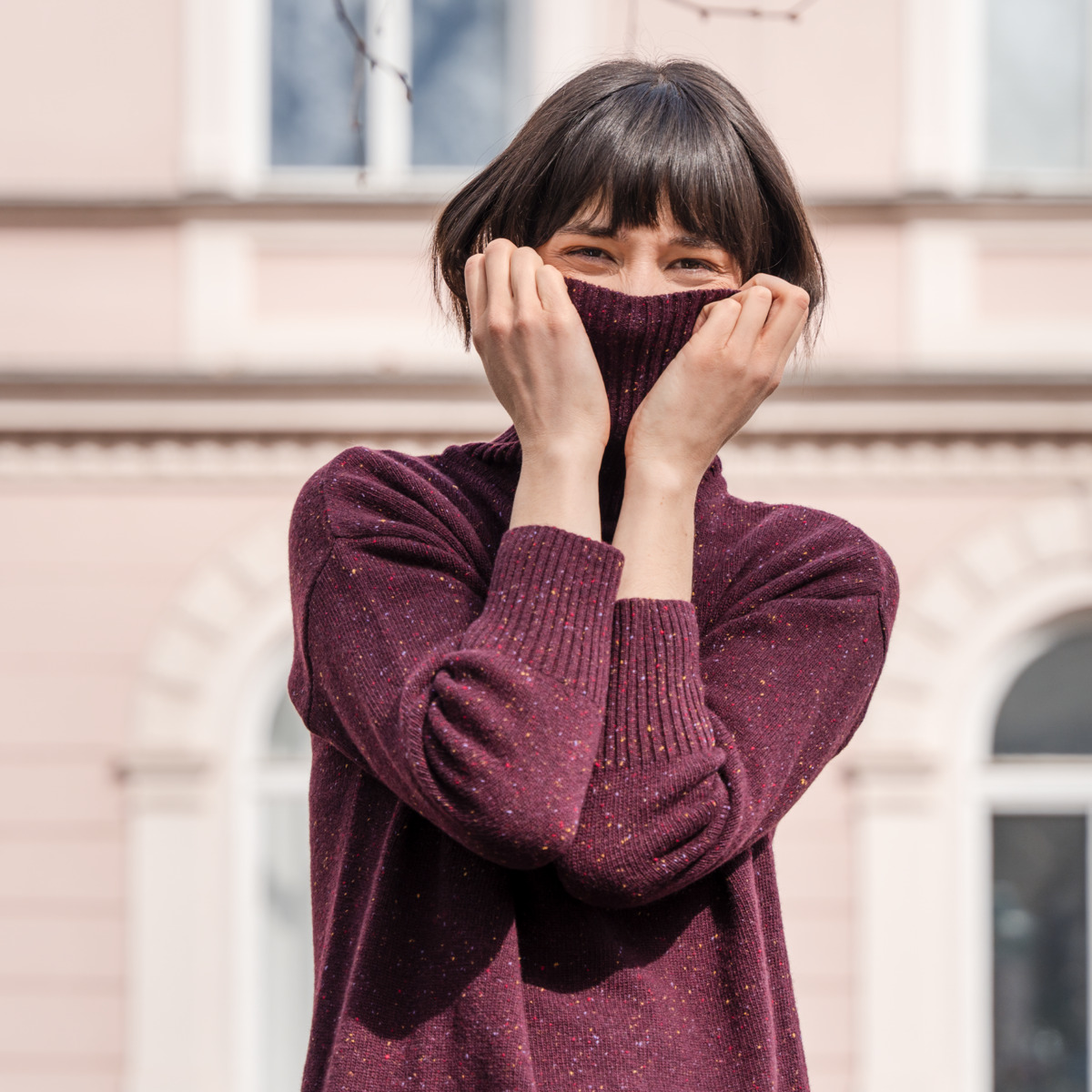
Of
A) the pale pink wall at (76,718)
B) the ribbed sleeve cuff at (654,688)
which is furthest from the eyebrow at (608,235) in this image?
the pale pink wall at (76,718)

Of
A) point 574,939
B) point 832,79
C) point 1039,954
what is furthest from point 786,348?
point 1039,954

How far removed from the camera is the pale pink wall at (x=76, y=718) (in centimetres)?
476

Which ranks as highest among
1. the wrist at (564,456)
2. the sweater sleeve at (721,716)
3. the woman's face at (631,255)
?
the woman's face at (631,255)

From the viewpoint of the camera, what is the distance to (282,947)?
4965 mm

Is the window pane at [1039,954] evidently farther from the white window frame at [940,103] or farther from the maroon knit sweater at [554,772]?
the maroon knit sweater at [554,772]

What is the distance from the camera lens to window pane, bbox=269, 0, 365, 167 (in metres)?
4.99

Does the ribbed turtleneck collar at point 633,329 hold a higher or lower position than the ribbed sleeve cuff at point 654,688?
higher

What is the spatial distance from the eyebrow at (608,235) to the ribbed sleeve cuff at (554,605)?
224 mm

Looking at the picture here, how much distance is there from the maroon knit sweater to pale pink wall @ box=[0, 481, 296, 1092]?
3871 millimetres

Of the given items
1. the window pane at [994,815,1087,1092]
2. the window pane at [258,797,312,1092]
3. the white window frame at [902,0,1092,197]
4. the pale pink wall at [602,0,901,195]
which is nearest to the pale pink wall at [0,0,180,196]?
the pale pink wall at [602,0,901,195]

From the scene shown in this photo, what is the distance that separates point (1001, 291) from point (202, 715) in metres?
2.95

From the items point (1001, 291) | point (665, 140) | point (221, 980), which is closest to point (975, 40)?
point (1001, 291)

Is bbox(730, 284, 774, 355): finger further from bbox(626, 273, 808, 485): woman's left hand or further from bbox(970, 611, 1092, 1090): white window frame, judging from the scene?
bbox(970, 611, 1092, 1090): white window frame

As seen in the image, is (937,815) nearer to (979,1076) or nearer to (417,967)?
(979,1076)
